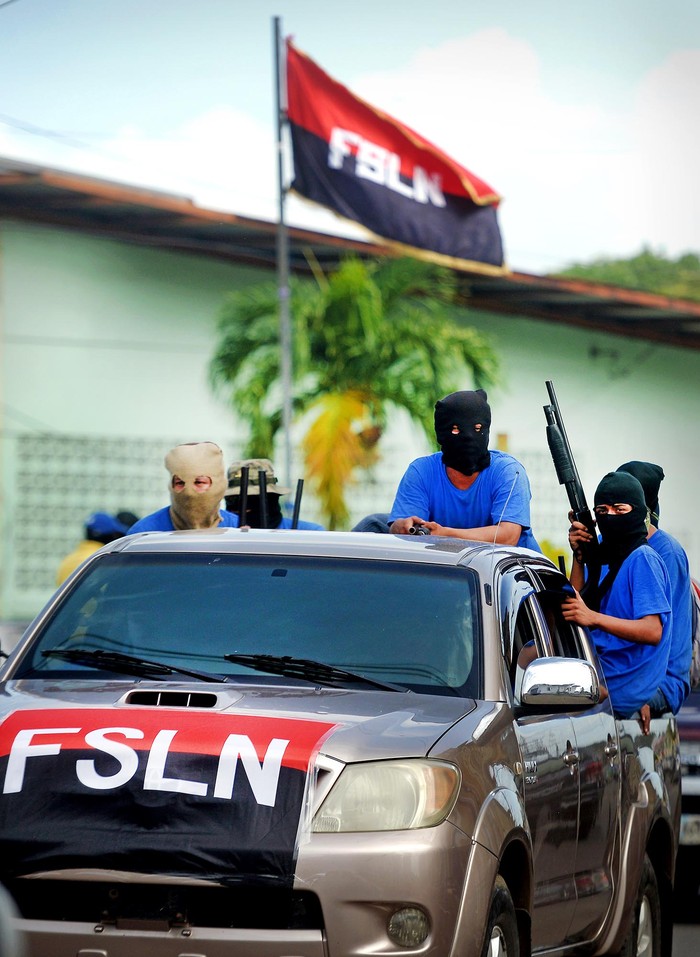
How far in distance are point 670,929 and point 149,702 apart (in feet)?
10.8

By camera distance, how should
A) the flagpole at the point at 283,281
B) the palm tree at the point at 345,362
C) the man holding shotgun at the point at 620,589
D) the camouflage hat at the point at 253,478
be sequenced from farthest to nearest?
the palm tree at the point at 345,362, the flagpole at the point at 283,281, the camouflage hat at the point at 253,478, the man holding shotgun at the point at 620,589

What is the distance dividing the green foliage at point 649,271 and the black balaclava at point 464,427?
71.8 metres

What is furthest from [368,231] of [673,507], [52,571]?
[673,507]

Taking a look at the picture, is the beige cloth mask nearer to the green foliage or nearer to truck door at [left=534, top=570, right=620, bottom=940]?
truck door at [left=534, top=570, right=620, bottom=940]

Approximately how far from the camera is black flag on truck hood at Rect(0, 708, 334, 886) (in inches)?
186

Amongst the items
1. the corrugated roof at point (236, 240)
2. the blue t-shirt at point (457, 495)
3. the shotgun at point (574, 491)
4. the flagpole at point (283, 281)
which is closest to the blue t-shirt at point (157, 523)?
the blue t-shirt at point (457, 495)

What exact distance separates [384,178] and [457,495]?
54.1 feet

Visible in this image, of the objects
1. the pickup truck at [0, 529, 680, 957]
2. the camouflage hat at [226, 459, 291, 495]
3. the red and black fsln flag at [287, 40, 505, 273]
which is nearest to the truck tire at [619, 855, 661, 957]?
the pickup truck at [0, 529, 680, 957]

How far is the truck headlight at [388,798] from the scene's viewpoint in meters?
4.77

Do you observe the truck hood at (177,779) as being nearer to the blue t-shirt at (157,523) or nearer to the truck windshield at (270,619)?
the truck windshield at (270,619)

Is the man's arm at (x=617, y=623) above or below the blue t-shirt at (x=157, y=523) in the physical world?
below

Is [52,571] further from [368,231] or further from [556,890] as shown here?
[556,890]

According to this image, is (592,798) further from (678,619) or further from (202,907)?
(678,619)

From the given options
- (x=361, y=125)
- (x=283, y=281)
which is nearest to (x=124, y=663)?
(x=283, y=281)
